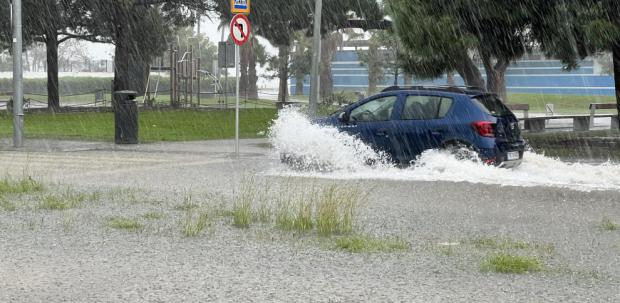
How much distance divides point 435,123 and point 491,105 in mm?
903

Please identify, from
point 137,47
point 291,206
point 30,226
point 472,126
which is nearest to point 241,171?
point 472,126

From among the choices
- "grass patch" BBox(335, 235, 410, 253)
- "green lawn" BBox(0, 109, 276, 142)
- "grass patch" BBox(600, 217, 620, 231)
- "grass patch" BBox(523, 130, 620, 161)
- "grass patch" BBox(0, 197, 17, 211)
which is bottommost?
"green lawn" BBox(0, 109, 276, 142)

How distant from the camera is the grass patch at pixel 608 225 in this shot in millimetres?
8750

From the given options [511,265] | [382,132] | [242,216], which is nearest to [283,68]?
[382,132]

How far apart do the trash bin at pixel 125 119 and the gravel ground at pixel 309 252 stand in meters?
7.72

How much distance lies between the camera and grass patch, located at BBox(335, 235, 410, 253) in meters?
7.54

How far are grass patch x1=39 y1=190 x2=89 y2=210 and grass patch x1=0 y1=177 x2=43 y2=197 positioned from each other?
46 centimetres

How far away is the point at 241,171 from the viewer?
14594mm

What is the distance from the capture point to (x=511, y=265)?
22.2 feet

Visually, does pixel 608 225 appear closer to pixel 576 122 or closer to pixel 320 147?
pixel 320 147

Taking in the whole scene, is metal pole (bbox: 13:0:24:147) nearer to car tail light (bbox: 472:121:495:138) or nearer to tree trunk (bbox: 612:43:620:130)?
car tail light (bbox: 472:121:495:138)

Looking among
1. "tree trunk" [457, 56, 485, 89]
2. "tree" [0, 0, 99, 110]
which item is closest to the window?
"tree trunk" [457, 56, 485, 89]

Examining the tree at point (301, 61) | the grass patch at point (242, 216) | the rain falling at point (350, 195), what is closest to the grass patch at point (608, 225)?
the rain falling at point (350, 195)

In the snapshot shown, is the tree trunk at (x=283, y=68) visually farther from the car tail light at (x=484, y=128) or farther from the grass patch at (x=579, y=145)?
the car tail light at (x=484, y=128)
